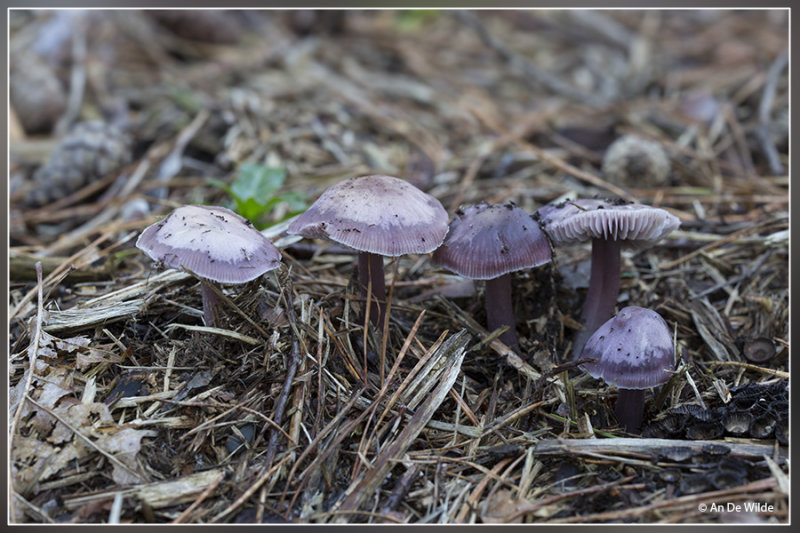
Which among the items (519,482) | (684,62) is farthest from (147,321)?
(684,62)

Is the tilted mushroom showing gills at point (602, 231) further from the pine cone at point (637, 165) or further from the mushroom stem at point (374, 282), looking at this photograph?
the pine cone at point (637, 165)

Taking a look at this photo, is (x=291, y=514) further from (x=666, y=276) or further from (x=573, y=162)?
(x=573, y=162)

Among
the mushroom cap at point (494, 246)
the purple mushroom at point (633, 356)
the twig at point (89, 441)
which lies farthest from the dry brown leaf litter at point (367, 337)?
the mushroom cap at point (494, 246)

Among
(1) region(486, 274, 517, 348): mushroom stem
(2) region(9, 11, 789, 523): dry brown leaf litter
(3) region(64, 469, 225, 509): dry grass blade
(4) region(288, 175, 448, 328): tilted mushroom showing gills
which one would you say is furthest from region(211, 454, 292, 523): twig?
(1) region(486, 274, 517, 348): mushroom stem

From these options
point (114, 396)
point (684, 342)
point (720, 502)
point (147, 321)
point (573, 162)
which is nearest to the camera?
point (720, 502)

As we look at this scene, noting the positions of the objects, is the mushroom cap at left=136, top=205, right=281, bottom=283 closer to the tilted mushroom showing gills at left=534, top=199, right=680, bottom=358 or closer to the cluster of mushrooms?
the cluster of mushrooms

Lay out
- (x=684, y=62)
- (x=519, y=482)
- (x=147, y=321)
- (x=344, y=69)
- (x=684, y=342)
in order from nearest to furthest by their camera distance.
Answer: (x=519, y=482)
(x=147, y=321)
(x=684, y=342)
(x=344, y=69)
(x=684, y=62)

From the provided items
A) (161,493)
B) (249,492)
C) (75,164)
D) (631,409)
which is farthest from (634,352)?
(75,164)
